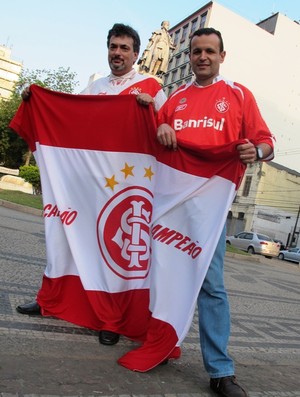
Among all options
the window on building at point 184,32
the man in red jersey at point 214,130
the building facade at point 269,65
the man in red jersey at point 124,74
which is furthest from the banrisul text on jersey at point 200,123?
the window on building at point 184,32

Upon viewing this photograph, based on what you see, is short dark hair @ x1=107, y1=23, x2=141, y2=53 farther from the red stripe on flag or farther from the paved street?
the paved street

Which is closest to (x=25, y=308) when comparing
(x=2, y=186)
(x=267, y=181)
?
(x=2, y=186)

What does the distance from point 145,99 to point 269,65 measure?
6304 cm

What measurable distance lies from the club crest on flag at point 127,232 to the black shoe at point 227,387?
0.98 m

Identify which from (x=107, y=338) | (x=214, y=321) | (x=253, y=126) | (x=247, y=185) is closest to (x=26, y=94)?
(x=253, y=126)

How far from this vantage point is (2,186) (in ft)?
78.4

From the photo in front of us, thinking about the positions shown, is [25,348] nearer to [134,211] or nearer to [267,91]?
[134,211]

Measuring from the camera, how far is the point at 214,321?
9.36 feet

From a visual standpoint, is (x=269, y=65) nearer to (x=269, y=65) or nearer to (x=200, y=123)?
A: (x=269, y=65)

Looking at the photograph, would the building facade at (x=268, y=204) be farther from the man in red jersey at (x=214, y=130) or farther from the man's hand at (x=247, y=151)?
the man's hand at (x=247, y=151)

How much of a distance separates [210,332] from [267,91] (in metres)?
62.3

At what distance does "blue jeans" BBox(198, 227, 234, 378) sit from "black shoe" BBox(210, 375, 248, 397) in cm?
4

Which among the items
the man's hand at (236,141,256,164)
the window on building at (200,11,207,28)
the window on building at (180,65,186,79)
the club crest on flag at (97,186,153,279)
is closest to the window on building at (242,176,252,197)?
the window on building at (180,65,186,79)

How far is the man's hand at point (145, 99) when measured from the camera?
11.3 feet
